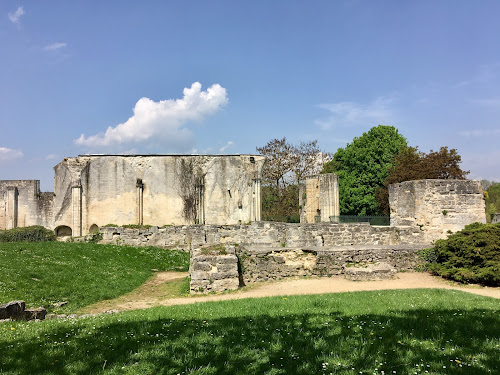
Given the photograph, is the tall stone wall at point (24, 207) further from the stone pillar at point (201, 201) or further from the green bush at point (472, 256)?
the green bush at point (472, 256)

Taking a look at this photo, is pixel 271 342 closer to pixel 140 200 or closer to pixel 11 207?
pixel 140 200

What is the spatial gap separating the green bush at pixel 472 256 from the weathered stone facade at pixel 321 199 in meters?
9.60

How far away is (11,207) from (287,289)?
2630 centimetres

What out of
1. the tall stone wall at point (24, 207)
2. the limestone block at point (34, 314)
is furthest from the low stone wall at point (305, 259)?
the tall stone wall at point (24, 207)

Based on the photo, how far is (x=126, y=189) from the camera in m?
27.3

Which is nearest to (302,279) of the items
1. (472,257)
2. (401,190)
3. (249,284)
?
(249,284)

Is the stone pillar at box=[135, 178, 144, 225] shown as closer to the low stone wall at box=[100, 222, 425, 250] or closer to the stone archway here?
the low stone wall at box=[100, 222, 425, 250]

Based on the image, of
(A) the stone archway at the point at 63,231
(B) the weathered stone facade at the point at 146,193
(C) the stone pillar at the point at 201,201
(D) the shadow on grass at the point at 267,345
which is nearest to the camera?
(D) the shadow on grass at the point at 267,345

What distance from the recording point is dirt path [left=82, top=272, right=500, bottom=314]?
948 cm

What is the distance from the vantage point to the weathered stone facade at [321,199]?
74.5 ft

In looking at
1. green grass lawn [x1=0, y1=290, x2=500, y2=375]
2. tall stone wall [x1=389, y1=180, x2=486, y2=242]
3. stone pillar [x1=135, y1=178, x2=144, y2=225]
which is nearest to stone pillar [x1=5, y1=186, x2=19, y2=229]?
stone pillar [x1=135, y1=178, x2=144, y2=225]

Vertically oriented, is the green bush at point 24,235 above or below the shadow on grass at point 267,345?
above

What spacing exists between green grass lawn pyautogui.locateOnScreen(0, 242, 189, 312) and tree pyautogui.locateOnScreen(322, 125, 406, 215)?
19.7 m

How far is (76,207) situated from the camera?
26.9 metres
